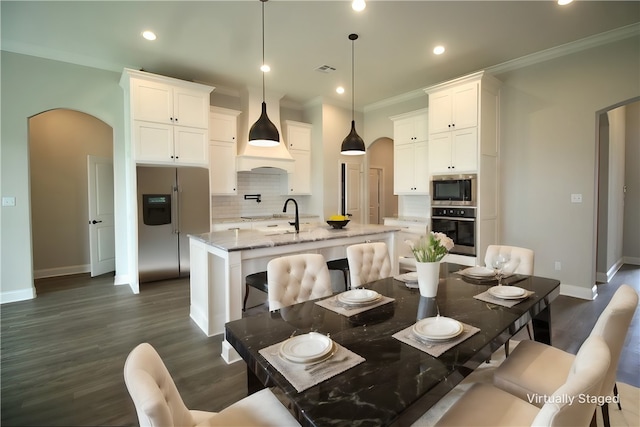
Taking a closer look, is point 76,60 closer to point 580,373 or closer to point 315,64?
point 315,64

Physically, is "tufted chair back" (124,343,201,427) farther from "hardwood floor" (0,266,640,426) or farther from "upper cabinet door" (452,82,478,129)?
"upper cabinet door" (452,82,478,129)

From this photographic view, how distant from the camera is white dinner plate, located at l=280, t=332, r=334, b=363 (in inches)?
43.9

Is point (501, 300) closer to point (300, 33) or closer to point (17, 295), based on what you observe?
point (300, 33)

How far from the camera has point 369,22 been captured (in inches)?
132

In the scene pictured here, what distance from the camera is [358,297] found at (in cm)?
176

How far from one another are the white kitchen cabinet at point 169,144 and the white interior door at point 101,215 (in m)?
1.42

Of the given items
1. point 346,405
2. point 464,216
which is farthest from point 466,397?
point 464,216

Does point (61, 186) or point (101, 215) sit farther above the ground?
point (61, 186)

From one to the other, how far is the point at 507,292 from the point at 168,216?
4.25 metres

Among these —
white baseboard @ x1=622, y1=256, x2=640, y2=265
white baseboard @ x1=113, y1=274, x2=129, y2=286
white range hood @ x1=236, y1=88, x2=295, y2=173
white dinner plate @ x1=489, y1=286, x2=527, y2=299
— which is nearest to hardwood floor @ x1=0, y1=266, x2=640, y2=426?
white baseboard @ x1=113, y1=274, x2=129, y2=286

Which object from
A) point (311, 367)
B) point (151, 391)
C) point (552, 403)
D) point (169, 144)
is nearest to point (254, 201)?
point (169, 144)

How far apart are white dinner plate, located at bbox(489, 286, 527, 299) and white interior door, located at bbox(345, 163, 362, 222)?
449 cm

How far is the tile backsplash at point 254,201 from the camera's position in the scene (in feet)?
18.3

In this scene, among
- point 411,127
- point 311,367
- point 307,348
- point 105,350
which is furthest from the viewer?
point 411,127
